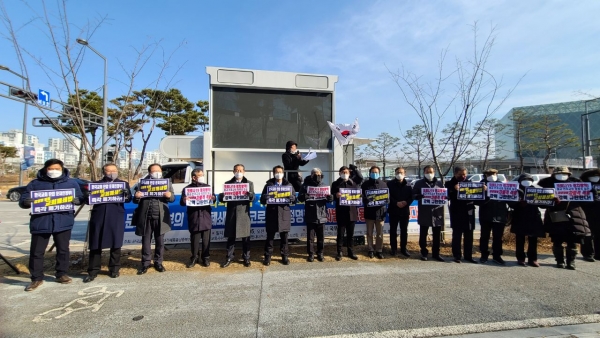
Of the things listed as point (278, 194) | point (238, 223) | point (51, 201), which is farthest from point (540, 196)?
point (51, 201)

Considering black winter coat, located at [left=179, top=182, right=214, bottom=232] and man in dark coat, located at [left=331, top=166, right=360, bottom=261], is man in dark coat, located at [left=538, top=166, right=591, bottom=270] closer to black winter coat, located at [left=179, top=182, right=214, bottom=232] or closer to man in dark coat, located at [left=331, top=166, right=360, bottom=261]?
man in dark coat, located at [left=331, top=166, right=360, bottom=261]

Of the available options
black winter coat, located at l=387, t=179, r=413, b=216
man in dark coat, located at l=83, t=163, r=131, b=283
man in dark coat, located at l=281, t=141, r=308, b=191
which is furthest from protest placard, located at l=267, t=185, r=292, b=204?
man in dark coat, located at l=83, t=163, r=131, b=283

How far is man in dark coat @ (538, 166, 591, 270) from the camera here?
563cm

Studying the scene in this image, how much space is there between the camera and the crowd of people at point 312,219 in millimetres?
5031

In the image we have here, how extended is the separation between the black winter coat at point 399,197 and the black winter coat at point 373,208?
198mm

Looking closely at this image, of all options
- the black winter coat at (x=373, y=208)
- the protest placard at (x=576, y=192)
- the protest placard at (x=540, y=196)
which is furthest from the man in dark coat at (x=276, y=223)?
the protest placard at (x=576, y=192)

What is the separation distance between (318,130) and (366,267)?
326cm

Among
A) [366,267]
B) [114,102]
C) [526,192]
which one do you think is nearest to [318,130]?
[366,267]

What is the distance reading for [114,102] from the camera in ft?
86.7

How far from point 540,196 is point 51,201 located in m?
8.54

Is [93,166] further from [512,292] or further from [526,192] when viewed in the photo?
[526,192]

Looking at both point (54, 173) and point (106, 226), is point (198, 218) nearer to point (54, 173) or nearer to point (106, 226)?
point (106, 226)

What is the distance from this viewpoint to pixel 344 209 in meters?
6.09

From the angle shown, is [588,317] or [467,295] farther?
[467,295]
